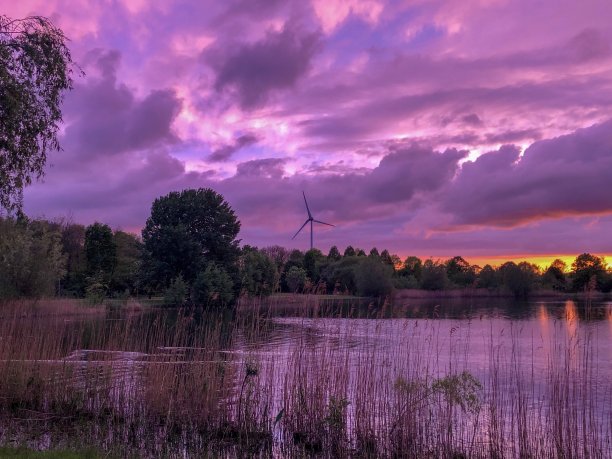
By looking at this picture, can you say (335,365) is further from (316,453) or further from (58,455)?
(58,455)

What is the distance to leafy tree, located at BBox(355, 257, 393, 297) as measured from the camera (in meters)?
101

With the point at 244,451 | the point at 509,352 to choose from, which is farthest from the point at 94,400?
the point at 509,352

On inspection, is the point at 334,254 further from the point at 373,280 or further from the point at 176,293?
the point at 176,293

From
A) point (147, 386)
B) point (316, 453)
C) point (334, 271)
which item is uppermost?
point (334, 271)

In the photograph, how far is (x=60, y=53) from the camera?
50.7 ft

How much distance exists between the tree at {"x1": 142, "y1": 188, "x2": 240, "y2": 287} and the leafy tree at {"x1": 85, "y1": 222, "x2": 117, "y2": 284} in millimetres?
10049

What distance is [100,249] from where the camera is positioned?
8862 centimetres

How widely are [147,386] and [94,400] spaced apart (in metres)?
1.58

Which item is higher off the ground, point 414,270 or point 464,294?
point 414,270

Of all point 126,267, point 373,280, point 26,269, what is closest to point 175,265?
point 126,267

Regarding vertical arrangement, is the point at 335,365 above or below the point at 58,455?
above

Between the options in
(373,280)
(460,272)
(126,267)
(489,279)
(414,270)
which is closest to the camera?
(126,267)

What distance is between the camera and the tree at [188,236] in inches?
3063

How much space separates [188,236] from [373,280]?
37146mm
